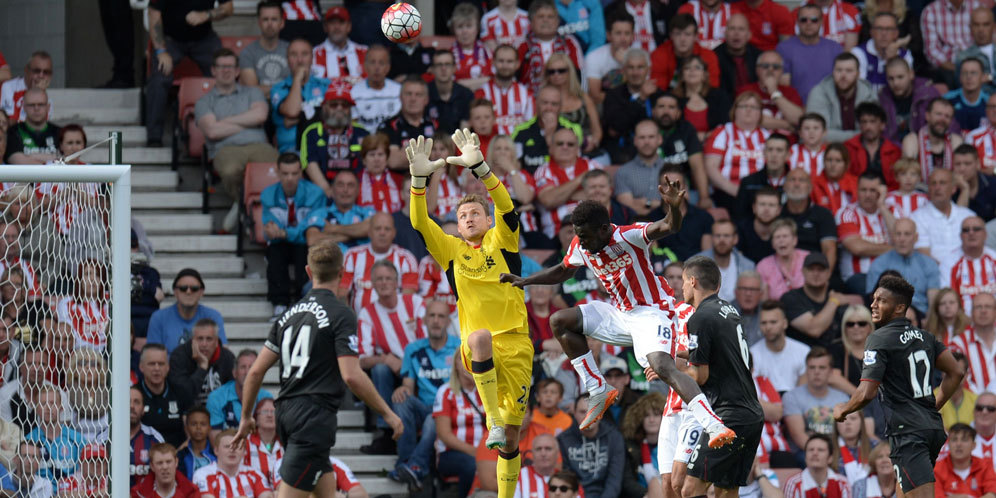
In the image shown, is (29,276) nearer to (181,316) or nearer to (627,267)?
(181,316)

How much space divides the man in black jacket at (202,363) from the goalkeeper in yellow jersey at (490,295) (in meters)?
3.52

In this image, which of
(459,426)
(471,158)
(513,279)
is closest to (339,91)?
(459,426)

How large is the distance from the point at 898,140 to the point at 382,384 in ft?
23.8

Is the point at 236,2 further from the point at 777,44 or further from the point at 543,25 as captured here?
the point at 777,44

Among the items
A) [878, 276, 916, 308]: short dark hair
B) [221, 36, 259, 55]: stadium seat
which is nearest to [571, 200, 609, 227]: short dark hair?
[878, 276, 916, 308]: short dark hair

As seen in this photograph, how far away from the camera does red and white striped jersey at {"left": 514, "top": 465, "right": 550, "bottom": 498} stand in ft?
43.8

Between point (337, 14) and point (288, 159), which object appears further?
point (337, 14)

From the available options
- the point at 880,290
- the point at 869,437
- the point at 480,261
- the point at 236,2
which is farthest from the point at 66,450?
the point at 236,2

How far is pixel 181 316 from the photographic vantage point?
1430 cm

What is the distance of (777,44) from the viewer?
1827 cm

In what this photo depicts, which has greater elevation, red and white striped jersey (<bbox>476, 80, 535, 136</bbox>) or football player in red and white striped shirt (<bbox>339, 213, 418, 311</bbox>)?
red and white striped jersey (<bbox>476, 80, 535, 136</bbox>)

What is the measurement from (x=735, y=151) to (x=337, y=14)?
4.74 metres

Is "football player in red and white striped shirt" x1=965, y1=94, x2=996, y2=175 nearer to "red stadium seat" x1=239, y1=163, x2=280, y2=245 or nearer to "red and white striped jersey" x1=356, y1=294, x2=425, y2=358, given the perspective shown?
"red and white striped jersey" x1=356, y1=294, x2=425, y2=358

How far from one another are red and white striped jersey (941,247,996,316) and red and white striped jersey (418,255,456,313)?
533cm
